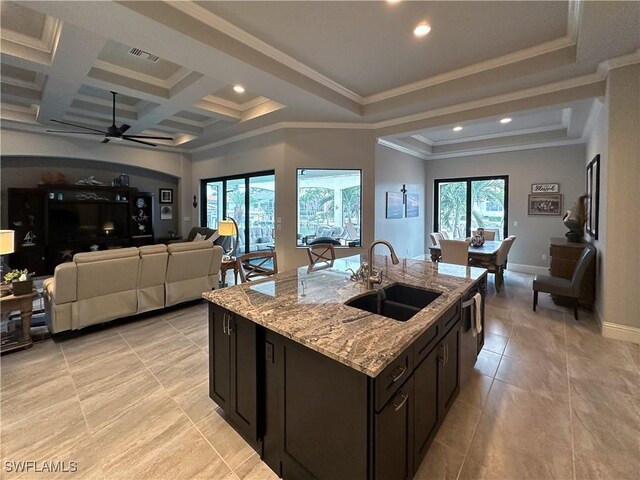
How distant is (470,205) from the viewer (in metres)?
7.75

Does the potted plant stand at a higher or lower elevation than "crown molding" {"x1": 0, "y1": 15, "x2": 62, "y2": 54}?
lower

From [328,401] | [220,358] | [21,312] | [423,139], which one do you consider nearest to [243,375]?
[220,358]

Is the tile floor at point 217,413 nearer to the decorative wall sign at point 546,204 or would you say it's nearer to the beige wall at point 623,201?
the beige wall at point 623,201

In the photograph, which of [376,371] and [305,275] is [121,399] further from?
[376,371]

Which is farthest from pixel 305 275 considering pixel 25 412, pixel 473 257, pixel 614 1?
pixel 473 257

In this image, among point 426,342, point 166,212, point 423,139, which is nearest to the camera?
point 426,342

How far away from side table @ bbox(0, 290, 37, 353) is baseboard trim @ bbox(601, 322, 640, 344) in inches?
249

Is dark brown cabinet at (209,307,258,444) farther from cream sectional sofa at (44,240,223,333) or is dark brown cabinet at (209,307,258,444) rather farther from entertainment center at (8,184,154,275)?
entertainment center at (8,184,154,275)

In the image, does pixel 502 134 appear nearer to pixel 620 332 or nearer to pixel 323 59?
pixel 620 332

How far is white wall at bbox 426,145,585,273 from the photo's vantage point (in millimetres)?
6328

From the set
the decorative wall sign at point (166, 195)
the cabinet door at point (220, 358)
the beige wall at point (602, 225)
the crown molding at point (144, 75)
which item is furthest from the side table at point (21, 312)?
the beige wall at point (602, 225)

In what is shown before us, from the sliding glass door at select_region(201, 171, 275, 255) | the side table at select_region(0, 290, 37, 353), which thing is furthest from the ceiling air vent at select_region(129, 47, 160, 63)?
the side table at select_region(0, 290, 37, 353)

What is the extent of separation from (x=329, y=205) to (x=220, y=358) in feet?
13.5

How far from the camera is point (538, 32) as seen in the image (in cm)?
297
